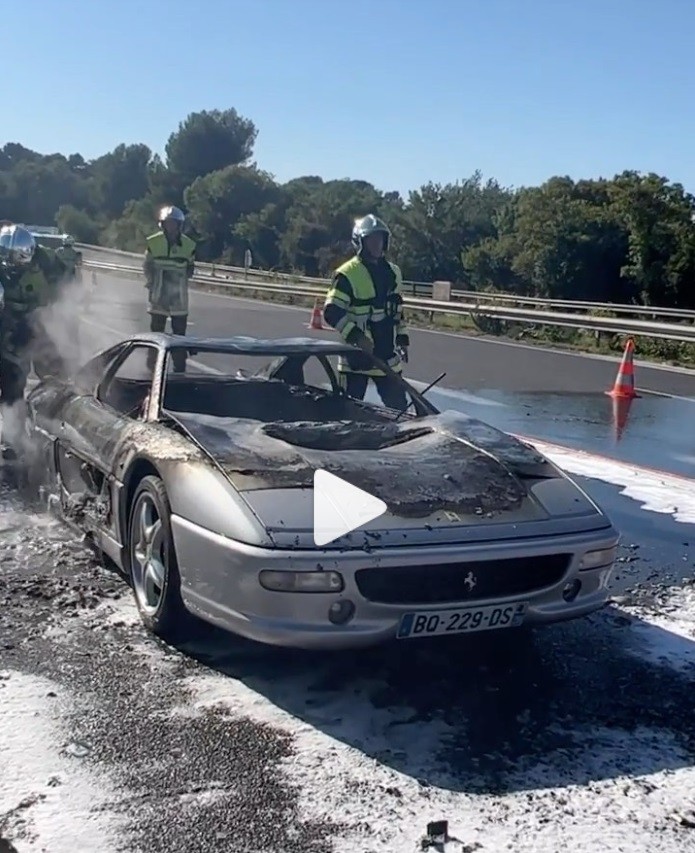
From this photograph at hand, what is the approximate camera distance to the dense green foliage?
152ft

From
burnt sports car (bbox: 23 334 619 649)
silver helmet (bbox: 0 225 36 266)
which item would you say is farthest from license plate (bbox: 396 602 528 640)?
silver helmet (bbox: 0 225 36 266)

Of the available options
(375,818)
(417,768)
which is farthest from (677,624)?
(375,818)

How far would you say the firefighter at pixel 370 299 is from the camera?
25.0ft

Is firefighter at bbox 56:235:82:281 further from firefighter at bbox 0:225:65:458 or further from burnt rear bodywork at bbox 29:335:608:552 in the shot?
burnt rear bodywork at bbox 29:335:608:552

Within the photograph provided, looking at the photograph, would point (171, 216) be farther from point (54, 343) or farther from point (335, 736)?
point (335, 736)

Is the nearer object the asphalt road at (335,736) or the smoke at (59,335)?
the asphalt road at (335,736)

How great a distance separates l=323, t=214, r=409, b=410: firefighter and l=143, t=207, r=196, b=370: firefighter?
4.92 metres

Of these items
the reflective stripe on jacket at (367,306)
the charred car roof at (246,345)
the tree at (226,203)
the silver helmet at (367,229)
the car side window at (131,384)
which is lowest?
the car side window at (131,384)

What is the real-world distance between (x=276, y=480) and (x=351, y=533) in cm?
46

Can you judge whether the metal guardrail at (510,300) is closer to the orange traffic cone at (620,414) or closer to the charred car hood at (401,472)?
the orange traffic cone at (620,414)

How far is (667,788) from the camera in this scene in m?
3.57

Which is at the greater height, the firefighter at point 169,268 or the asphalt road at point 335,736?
the firefighter at point 169,268

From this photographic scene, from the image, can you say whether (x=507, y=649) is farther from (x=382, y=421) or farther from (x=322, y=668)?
(x=382, y=421)
